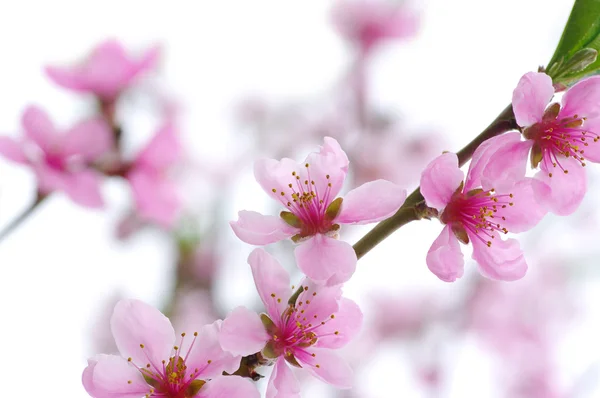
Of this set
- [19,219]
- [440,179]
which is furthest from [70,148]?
[440,179]

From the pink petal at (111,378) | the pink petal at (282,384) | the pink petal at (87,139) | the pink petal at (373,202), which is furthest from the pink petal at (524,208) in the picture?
the pink petal at (87,139)

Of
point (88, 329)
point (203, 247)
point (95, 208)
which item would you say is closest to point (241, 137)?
point (203, 247)

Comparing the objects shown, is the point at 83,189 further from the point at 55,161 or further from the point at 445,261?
the point at 445,261

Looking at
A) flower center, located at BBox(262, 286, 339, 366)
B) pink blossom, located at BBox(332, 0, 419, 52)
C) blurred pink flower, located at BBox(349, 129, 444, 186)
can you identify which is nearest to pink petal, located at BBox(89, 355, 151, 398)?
flower center, located at BBox(262, 286, 339, 366)

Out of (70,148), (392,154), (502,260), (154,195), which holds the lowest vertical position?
(392,154)

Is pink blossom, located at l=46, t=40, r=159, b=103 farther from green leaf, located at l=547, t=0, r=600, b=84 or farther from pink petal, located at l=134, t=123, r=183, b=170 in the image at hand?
green leaf, located at l=547, t=0, r=600, b=84

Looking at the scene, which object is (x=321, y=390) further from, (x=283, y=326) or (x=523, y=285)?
(x=523, y=285)

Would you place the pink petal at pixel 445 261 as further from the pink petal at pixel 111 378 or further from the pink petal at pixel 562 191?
the pink petal at pixel 111 378
